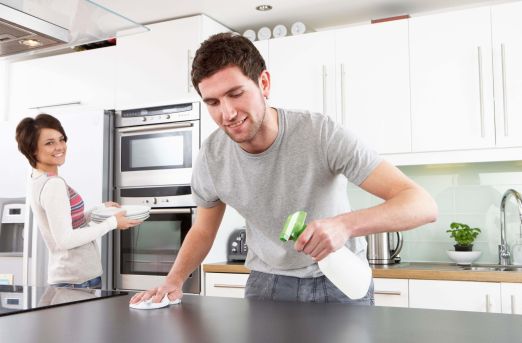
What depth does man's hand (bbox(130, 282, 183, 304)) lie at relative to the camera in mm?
1353

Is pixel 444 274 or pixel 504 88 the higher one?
pixel 504 88

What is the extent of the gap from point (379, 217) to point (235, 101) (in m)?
0.46

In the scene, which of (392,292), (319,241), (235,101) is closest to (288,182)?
(235,101)

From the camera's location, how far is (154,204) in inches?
127

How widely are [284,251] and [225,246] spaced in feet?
5.67

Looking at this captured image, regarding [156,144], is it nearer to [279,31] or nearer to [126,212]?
[126,212]

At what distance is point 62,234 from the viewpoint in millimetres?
2303

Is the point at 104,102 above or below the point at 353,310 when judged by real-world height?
above

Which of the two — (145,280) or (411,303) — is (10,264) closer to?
(145,280)

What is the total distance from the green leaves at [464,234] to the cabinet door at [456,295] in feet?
1.68

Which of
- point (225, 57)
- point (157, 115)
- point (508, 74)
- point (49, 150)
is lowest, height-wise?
point (49, 150)

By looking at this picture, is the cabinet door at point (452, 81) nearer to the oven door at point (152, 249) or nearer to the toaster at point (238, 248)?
the toaster at point (238, 248)

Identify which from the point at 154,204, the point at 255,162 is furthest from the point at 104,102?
the point at 255,162

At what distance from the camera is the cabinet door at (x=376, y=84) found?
2951 mm
